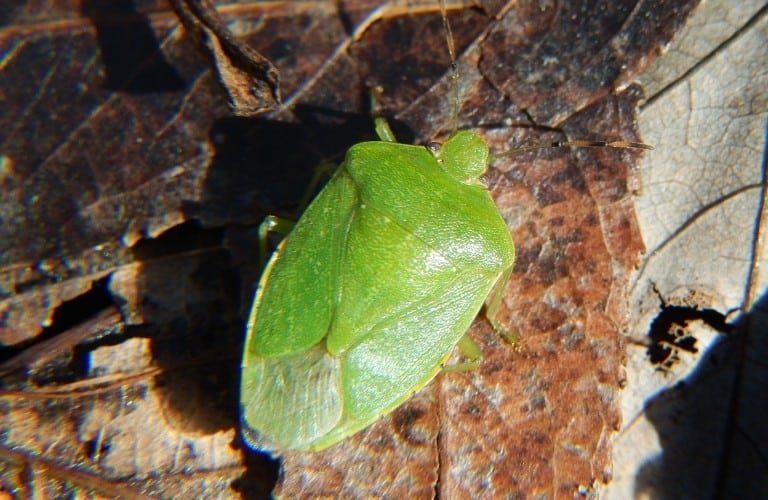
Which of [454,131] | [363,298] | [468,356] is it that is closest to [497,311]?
[468,356]

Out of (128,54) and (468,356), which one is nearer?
(468,356)

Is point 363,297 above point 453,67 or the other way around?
the other way around

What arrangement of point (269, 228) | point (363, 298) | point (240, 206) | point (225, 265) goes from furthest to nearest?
point (225, 265), point (240, 206), point (269, 228), point (363, 298)

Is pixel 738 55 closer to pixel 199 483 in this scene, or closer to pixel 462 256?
pixel 462 256

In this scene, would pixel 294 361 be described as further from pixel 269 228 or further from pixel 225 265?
pixel 225 265

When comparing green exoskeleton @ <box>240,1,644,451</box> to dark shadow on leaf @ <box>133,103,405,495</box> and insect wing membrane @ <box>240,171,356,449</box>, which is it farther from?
dark shadow on leaf @ <box>133,103,405,495</box>

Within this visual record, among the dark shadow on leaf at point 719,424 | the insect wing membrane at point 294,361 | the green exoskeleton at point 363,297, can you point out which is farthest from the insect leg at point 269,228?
the dark shadow on leaf at point 719,424

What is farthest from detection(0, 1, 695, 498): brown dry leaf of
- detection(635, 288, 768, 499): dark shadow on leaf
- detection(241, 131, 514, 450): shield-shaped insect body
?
detection(635, 288, 768, 499): dark shadow on leaf
